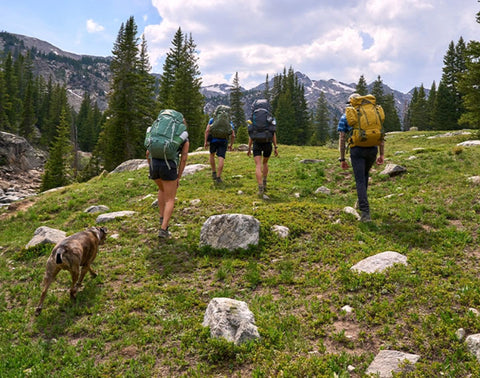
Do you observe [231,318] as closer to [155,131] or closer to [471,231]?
[155,131]

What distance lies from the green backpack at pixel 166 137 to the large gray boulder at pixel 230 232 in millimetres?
1745

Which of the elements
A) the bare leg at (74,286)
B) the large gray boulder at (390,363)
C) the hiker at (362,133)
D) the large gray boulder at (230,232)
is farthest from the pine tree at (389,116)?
the bare leg at (74,286)

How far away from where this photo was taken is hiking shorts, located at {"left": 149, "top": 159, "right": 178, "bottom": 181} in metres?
6.83

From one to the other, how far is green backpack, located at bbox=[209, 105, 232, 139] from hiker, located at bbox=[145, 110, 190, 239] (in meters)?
4.76

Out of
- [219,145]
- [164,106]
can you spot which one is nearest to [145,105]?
[164,106]

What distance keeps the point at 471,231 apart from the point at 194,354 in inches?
247

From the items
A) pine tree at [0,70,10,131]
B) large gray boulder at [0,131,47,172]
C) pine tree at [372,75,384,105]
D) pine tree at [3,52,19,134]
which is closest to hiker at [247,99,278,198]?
large gray boulder at [0,131,47,172]

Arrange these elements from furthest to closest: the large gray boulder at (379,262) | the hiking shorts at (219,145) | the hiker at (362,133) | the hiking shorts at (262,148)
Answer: the hiking shorts at (219,145)
the hiking shorts at (262,148)
the hiker at (362,133)
the large gray boulder at (379,262)

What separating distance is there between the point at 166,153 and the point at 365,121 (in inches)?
186

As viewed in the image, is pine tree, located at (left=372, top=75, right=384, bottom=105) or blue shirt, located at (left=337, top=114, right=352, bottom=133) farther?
pine tree, located at (left=372, top=75, right=384, bottom=105)

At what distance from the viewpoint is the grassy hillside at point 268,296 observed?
144 inches

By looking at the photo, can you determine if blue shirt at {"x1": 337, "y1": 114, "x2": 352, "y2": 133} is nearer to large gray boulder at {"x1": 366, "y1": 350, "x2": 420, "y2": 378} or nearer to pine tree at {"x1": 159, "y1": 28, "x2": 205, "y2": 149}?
large gray boulder at {"x1": 366, "y1": 350, "x2": 420, "y2": 378}

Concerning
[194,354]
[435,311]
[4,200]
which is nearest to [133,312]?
[194,354]

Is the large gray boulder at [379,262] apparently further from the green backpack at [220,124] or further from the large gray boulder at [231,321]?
the green backpack at [220,124]
